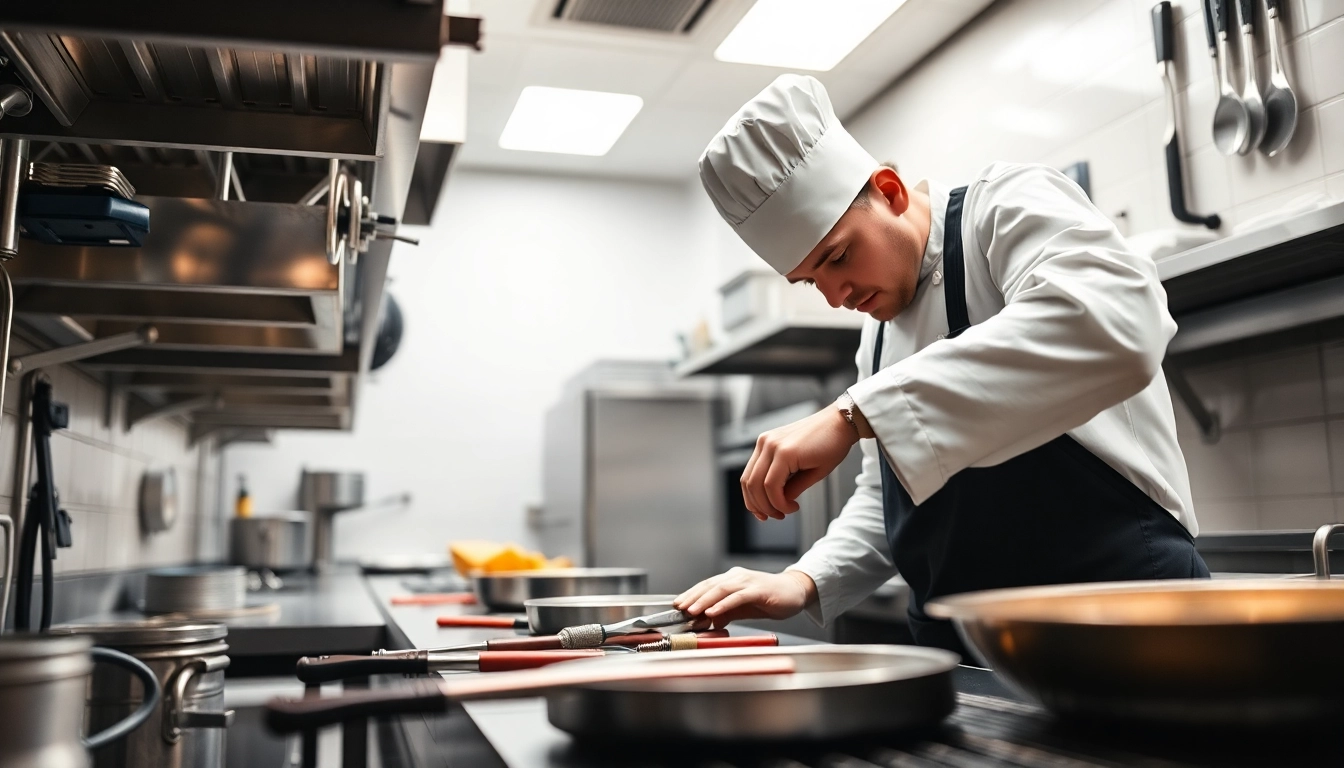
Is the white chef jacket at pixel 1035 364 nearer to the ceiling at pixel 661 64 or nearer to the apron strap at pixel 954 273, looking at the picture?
the apron strap at pixel 954 273

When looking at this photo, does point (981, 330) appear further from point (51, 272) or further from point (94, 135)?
A: point (51, 272)

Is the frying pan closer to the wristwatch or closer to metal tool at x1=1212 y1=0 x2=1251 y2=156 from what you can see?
the wristwatch

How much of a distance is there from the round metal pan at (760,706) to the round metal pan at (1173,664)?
5 cm

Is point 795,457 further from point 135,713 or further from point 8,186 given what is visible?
point 8,186

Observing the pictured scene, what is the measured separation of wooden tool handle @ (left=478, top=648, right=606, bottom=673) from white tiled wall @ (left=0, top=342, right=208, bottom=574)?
1.02 m

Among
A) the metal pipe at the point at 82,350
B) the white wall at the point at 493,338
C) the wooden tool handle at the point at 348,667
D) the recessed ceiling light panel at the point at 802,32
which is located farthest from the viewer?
the white wall at the point at 493,338

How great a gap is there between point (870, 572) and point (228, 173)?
934 millimetres

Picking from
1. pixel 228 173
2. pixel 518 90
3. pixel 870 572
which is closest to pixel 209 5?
pixel 228 173

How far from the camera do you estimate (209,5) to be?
28.4 inches

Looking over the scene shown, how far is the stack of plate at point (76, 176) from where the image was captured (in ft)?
3.22

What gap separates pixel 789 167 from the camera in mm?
1264

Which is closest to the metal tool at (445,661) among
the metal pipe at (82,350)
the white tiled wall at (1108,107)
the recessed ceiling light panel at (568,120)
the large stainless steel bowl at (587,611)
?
the large stainless steel bowl at (587,611)

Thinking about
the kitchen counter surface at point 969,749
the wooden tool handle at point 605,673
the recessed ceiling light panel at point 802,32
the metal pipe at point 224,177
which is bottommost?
the kitchen counter surface at point 969,749

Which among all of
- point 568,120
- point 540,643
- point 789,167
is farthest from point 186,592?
point 568,120
